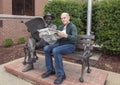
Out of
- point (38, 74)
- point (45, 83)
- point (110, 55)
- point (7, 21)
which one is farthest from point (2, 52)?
point (110, 55)

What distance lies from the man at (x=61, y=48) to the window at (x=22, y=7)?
21.2 feet

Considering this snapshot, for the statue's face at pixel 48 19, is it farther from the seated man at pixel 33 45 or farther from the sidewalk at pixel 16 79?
the sidewalk at pixel 16 79

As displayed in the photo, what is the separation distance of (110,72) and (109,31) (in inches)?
49.0

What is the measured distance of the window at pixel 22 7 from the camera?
10516mm

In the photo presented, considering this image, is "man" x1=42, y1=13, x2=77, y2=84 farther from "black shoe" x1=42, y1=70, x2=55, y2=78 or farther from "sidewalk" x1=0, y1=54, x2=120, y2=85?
"sidewalk" x1=0, y1=54, x2=120, y2=85

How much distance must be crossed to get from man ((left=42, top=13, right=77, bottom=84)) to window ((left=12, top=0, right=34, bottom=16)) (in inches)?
255

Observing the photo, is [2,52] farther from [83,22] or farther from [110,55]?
[110,55]

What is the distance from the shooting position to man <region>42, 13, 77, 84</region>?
421 centimetres

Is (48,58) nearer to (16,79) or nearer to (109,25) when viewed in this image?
(16,79)

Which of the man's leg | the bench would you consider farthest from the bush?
the man's leg

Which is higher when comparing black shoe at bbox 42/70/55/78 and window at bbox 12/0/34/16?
window at bbox 12/0/34/16

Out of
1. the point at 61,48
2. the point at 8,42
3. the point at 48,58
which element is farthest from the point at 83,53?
the point at 8,42

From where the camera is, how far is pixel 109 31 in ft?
19.2

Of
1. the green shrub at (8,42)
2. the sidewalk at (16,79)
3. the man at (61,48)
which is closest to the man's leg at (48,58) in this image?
the man at (61,48)
